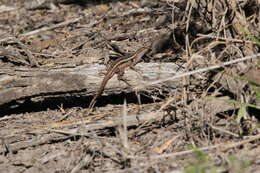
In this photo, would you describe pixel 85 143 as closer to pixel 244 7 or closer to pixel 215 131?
pixel 215 131

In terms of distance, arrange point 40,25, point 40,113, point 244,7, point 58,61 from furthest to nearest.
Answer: point 40,25
point 58,61
point 40,113
point 244,7

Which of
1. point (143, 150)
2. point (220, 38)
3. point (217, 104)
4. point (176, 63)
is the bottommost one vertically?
point (143, 150)

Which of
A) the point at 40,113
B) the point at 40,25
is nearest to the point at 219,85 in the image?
the point at 40,113

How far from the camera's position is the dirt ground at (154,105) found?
346 cm

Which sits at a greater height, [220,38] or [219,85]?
[220,38]

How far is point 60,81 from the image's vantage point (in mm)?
4062

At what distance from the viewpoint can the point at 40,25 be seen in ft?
21.7

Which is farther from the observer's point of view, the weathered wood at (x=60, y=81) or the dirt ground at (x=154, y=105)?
the weathered wood at (x=60, y=81)

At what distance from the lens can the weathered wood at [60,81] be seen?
13.3ft

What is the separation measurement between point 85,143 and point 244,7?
1.92 metres

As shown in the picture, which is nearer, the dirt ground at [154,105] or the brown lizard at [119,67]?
the dirt ground at [154,105]

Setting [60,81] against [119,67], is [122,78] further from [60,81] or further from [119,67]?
[60,81]

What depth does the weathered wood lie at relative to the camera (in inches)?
Result: 159

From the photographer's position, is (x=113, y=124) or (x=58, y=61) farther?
(x=58, y=61)
